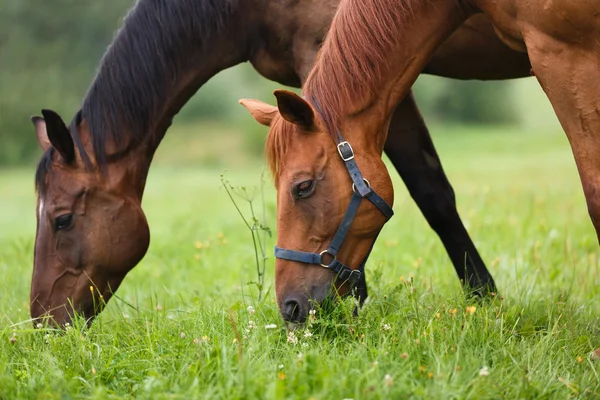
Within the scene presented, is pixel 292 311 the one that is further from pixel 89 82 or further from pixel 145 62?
pixel 89 82

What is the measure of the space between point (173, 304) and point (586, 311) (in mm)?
2544

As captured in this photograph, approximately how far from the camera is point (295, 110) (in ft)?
9.91

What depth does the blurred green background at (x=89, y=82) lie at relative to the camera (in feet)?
94.2

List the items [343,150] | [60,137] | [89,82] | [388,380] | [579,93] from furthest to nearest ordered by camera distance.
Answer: [89,82]
[60,137]
[343,150]
[579,93]
[388,380]

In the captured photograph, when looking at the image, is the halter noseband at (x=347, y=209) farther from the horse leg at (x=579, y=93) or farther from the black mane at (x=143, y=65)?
the black mane at (x=143, y=65)

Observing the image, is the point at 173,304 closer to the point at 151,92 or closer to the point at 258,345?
the point at 151,92

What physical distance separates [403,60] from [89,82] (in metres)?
30.4

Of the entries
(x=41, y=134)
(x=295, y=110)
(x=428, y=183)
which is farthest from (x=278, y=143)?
(x=41, y=134)

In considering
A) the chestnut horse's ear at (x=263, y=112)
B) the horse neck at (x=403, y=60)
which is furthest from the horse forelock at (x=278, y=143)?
the horse neck at (x=403, y=60)

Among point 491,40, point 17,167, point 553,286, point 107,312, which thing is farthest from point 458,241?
point 17,167

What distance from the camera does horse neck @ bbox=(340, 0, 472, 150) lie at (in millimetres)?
3164

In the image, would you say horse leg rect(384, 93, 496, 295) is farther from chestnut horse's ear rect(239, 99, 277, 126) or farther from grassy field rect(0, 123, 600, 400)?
chestnut horse's ear rect(239, 99, 277, 126)

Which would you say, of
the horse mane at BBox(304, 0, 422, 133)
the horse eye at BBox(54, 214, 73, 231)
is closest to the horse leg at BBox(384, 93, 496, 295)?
the horse mane at BBox(304, 0, 422, 133)

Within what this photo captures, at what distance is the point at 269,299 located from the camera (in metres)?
3.70
